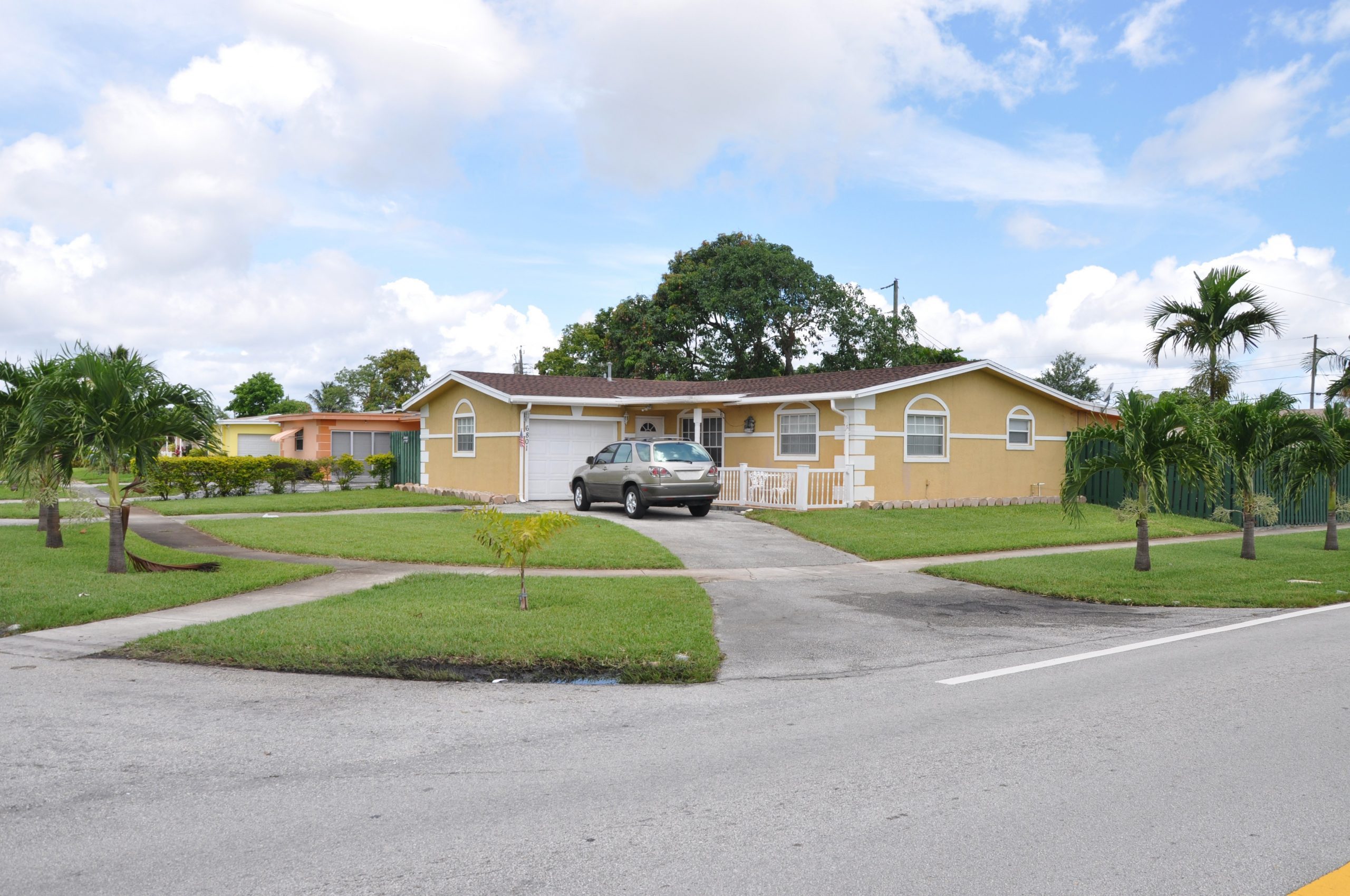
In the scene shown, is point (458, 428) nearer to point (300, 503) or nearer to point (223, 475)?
point (300, 503)

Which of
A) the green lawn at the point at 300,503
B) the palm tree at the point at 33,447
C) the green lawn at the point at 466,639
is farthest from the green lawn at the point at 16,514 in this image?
the green lawn at the point at 466,639

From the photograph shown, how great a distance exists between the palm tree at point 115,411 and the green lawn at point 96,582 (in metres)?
0.81

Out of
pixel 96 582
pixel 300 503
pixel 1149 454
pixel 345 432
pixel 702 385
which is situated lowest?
pixel 96 582

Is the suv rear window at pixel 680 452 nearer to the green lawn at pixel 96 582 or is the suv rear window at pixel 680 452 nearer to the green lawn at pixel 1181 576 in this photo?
the green lawn at pixel 1181 576

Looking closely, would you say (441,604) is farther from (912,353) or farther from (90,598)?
(912,353)

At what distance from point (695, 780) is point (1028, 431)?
22541mm

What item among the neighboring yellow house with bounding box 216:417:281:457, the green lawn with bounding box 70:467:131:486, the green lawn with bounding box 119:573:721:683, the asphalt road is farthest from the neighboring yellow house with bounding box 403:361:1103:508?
the neighboring yellow house with bounding box 216:417:281:457

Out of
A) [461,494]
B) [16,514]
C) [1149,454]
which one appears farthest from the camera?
[461,494]

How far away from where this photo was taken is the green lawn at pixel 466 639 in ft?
25.3

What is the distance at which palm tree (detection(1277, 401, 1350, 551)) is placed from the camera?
16594mm

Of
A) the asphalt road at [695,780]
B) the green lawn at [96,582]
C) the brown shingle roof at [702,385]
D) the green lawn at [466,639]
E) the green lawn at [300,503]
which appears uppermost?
the brown shingle roof at [702,385]

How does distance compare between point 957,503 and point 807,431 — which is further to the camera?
point 957,503

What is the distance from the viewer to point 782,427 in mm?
24141

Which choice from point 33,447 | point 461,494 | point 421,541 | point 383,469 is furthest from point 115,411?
point 383,469
